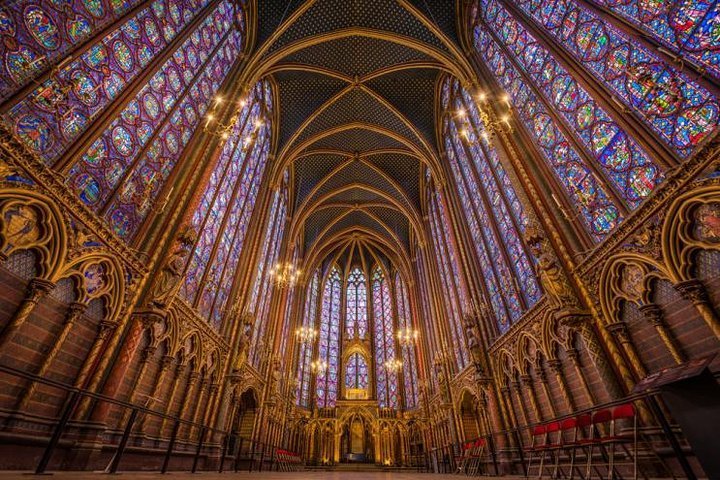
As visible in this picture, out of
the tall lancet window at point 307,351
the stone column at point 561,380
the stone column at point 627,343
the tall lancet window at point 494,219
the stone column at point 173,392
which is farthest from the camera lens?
the tall lancet window at point 307,351

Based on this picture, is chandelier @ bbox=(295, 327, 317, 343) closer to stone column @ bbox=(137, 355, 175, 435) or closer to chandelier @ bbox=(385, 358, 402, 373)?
chandelier @ bbox=(385, 358, 402, 373)

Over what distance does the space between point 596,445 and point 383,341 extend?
906 inches

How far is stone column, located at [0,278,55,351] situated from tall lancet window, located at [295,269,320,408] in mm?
19475

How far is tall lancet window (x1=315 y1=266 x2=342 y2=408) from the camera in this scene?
25.4m

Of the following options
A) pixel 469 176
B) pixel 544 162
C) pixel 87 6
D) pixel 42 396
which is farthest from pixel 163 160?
pixel 469 176

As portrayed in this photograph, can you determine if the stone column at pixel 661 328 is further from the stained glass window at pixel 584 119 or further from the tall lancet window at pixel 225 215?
the tall lancet window at pixel 225 215

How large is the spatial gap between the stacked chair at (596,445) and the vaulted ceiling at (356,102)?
1430 cm

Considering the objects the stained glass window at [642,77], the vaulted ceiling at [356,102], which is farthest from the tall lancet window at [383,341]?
the stained glass window at [642,77]

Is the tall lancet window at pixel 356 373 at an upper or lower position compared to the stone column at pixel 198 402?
upper

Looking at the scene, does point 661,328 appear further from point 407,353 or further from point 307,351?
point 307,351

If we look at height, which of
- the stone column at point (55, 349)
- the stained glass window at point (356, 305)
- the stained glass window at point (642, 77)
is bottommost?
the stone column at point (55, 349)

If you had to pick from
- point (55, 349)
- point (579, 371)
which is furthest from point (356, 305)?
point (55, 349)

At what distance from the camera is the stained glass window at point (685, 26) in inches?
227

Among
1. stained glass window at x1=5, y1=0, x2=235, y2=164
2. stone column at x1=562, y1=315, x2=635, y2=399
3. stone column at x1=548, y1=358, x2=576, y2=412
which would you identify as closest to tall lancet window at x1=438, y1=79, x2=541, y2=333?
stone column at x1=548, y1=358, x2=576, y2=412
